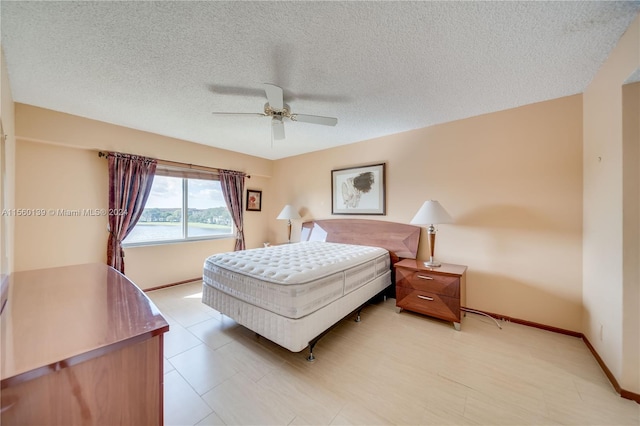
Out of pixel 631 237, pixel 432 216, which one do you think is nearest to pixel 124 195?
pixel 432 216

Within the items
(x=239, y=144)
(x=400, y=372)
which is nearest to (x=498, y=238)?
(x=400, y=372)

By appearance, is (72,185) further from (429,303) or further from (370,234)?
(429,303)

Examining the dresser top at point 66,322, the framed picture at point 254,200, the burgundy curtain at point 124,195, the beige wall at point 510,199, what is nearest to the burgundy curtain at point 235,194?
the framed picture at point 254,200

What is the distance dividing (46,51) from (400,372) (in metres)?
3.66

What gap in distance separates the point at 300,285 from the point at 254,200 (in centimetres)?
357

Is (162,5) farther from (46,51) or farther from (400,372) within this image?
(400,372)

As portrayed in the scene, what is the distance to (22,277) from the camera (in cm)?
150

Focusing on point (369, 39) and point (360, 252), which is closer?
point (369, 39)

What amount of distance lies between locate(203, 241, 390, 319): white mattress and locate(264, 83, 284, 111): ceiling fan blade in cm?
156

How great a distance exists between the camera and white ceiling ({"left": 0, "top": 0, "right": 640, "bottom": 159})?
4.66 feet

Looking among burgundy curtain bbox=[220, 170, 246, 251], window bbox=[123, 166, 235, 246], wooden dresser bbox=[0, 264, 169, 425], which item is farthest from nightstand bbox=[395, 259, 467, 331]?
window bbox=[123, 166, 235, 246]

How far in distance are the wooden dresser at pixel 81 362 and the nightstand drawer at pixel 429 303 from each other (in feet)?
8.37

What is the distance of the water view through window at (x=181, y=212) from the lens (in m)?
3.77

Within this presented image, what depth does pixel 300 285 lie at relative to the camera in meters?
1.94
